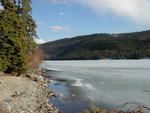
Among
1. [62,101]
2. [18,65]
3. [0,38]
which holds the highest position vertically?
[0,38]

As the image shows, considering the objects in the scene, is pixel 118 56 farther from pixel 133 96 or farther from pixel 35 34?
pixel 133 96

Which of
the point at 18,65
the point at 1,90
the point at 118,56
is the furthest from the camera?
the point at 118,56

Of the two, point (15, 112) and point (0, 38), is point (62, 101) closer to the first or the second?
point (15, 112)

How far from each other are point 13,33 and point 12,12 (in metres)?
2.83

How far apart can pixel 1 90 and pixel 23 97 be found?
244 cm

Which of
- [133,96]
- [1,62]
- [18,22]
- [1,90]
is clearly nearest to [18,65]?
[1,62]

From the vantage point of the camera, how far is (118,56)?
457ft

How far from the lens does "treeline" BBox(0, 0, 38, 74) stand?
88.3ft

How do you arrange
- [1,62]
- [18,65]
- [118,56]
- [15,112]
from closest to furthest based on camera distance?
[15,112] < [1,62] < [18,65] < [118,56]

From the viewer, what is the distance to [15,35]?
27859 mm

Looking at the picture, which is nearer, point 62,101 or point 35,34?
point 62,101

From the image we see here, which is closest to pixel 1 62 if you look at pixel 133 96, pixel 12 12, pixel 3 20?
pixel 3 20

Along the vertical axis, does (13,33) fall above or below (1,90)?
above

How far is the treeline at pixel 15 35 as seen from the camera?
2692cm
